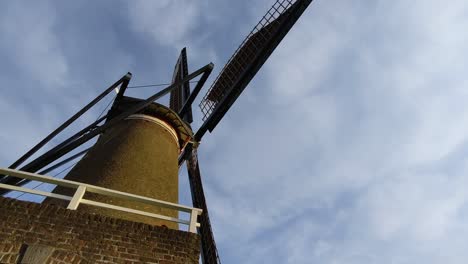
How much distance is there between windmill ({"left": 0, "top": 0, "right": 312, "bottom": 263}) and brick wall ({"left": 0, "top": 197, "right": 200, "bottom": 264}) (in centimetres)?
359

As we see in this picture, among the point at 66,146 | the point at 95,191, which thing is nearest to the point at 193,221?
the point at 95,191

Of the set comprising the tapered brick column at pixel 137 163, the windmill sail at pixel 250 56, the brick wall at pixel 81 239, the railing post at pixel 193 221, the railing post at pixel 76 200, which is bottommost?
the brick wall at pixel 81 239

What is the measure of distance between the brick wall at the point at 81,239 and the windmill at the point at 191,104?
359 centimetres

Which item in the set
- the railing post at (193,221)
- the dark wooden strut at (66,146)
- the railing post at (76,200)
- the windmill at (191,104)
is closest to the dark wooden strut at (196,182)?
the windmill at (191,104)

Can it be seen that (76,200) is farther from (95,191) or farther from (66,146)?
(66,146)

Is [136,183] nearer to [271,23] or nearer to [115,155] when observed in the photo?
[115,155]

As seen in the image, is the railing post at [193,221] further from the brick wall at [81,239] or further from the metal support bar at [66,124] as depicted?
the metal support bar at [66,124]

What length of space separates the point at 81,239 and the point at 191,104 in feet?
24.6

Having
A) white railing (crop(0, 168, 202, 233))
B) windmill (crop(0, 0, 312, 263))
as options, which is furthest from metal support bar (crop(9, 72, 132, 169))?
white railing (crop(0, 168, 202, 233))

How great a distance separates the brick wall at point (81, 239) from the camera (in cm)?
389

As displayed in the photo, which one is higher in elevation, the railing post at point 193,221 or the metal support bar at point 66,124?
the metal support bar at point 66,124

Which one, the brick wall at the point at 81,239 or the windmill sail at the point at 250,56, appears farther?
the windmill sail at the point at 250,56

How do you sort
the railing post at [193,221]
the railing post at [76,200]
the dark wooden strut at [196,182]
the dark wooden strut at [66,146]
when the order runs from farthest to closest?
the dark wooden strut at [196,182]
the dark wooden strut at [66,146]
the railing post at [193,221]
the railing post at [76,200]

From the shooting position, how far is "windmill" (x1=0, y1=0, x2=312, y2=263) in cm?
805
